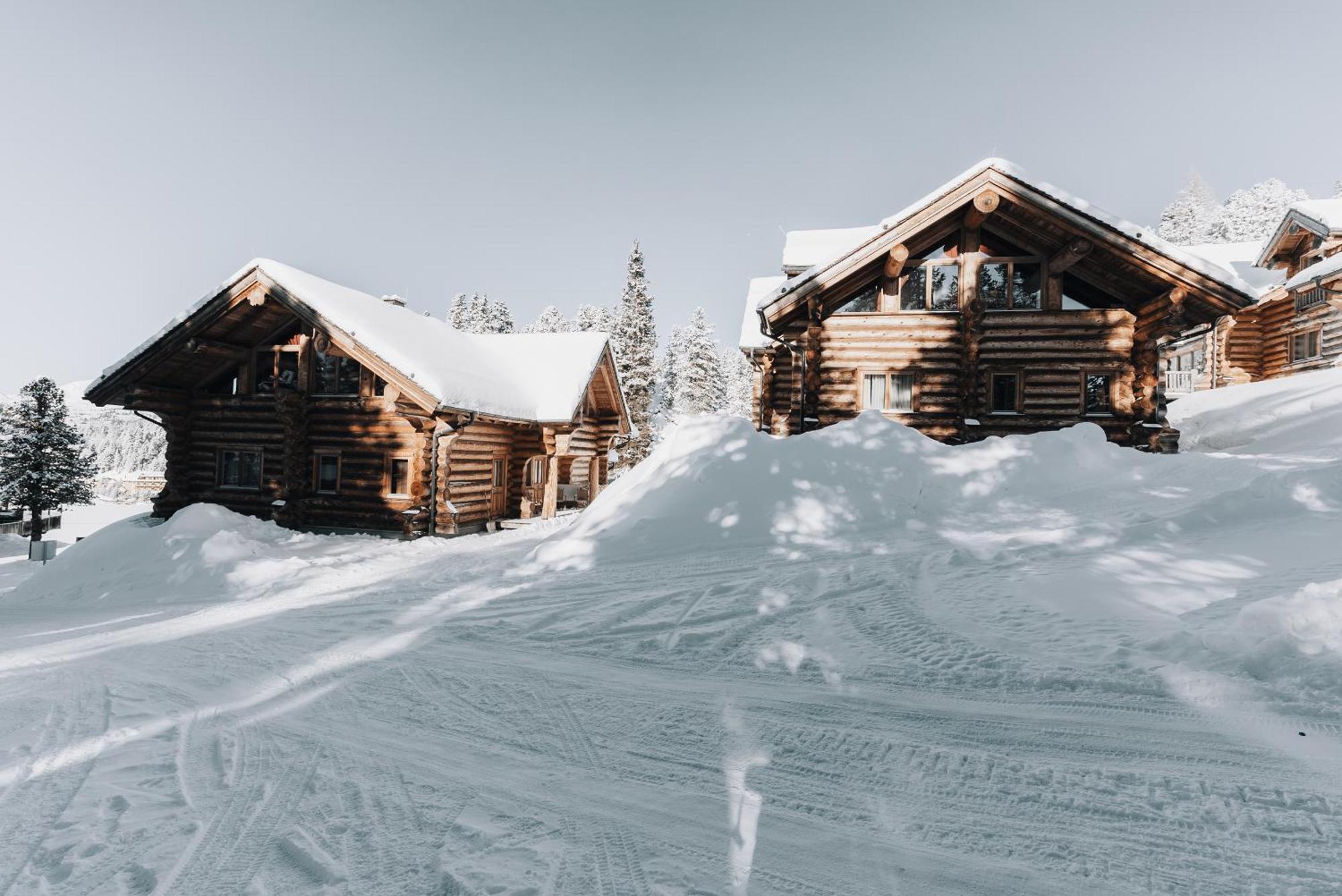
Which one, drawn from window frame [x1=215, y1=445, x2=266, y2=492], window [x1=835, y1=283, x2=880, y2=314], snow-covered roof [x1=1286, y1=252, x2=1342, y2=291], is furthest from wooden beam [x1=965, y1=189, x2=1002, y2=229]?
window frame [x1=215, y1=445, x2=266, y2=492]

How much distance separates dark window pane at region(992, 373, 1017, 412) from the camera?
45.8ft

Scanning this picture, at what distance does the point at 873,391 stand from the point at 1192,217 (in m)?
89.3

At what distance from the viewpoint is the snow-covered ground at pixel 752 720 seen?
8.16 ft

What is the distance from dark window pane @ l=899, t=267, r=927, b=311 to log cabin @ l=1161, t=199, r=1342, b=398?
1348 cm

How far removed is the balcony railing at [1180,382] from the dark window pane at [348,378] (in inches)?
1323

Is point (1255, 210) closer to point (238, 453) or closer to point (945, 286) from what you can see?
point (945, 286)

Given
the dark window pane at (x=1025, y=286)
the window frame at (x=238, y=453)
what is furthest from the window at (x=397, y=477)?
the dark window pane at (x=1025, y=286)

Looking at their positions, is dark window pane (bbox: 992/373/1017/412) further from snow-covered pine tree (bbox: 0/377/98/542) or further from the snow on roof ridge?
snow-covered pine tree (bbox: 0/377/98/542)

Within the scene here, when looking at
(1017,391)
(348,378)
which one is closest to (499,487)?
(348,378)

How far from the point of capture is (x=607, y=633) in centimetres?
536

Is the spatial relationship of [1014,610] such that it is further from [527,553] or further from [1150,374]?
[1150,374]

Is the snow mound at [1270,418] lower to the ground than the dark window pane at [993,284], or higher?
lower

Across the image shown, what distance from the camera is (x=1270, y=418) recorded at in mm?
14406

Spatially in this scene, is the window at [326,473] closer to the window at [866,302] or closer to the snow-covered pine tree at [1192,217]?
the window at [866,302]
